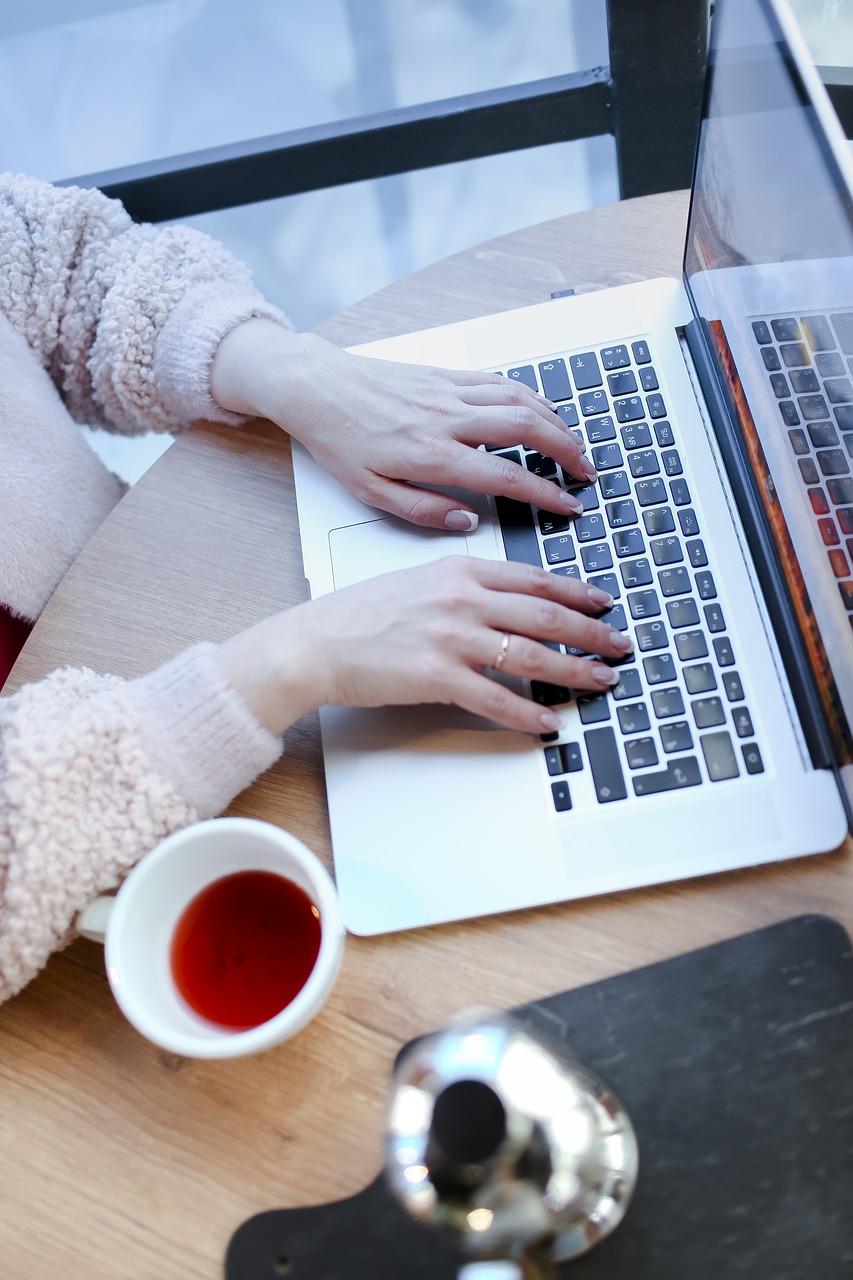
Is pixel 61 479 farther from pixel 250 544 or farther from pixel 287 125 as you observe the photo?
pixel 287 125

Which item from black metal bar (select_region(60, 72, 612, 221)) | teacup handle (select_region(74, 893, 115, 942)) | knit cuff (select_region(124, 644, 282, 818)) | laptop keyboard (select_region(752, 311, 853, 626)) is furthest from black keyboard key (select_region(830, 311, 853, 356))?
black metal bar (select_region(60, 72, 612, 221))

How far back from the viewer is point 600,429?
0.70 metres

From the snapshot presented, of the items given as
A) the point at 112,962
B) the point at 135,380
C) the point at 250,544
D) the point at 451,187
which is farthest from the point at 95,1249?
the point at 451,187

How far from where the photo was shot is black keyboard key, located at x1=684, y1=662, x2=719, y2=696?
1.96 feet

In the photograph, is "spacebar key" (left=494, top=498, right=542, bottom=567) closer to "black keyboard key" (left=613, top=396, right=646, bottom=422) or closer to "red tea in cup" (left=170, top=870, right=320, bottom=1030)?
"black keyboard key" (left=613, top=396, right=646, bottom=422)

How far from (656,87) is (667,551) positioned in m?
0.68

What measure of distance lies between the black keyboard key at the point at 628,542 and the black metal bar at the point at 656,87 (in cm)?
59

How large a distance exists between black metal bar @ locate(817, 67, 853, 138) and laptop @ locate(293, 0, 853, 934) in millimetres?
33

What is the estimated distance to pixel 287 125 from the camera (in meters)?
1.48

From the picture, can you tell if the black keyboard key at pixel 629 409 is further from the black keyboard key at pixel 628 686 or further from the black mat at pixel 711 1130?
the black mat at pixel 711 1130

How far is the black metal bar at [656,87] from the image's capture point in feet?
3.29

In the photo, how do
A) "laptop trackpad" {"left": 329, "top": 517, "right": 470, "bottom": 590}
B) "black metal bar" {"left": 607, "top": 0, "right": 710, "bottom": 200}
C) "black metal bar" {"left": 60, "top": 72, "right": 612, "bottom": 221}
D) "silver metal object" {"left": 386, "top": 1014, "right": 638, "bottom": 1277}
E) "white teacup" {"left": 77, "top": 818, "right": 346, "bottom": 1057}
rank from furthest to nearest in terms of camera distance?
"black metal bar" {"left": 60, "top": 72, "right": 612, "bottom": 221}, "black metal bar" {"left": 607, "top": 0, "right": 710, "bottom": 200}, "laptop trackpad" {"left": 329, "top": 517, "right": 470, "bottom": 590}, "white teacup" {"left": 77, "top": 818, "right": 346, "bottom": 1057}, "silver metal object" {"left": 386, "top": 1014, "right": 638, "bottom": 1277}

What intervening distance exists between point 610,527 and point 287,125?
1.11 meters

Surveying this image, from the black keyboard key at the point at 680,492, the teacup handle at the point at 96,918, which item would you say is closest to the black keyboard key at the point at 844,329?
the black keyboard key at the point at 680,492
